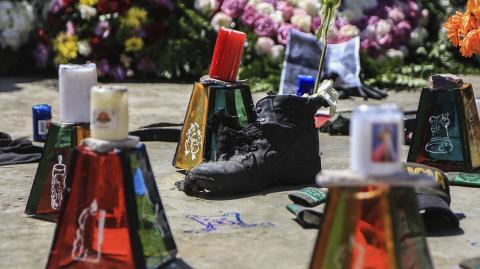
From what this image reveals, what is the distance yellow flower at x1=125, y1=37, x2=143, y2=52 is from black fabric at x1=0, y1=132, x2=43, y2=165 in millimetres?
3137

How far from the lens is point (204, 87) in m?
4.73

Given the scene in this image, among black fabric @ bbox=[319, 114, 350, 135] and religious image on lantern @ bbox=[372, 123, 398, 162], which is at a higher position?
religious image on lantern @ bbox=[372, 123, 398, 162]

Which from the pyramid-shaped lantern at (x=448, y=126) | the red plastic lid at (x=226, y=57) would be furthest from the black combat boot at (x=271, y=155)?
the pyramid-shaped lantern at (x=448, y=126)

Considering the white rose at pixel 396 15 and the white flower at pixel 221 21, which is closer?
the white flower at pixel 221 21

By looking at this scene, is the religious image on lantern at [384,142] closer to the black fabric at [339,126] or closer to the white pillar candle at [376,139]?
the white pillar candle at [376,139]

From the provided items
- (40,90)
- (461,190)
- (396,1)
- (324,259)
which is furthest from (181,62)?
(324,259)

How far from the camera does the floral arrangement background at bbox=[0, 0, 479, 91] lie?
326 inches

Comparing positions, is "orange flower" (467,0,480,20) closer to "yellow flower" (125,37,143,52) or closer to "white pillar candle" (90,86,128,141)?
"white pillar candle" (90,86,128,141)

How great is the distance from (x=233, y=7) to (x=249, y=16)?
0.53 ft

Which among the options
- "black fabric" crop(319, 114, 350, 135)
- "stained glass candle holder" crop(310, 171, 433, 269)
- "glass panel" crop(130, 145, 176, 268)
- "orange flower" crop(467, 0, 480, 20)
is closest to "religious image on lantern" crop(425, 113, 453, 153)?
"orange flower" crop(467, 0, 480, 20)

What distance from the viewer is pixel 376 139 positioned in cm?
245

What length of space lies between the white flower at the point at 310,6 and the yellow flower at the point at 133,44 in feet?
4.87

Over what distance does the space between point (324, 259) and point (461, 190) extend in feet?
6.32

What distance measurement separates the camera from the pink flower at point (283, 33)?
8195mm
